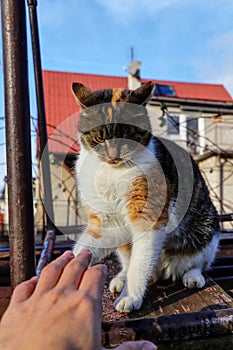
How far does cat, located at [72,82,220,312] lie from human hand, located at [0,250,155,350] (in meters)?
0.64

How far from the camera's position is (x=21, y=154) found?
757 mm

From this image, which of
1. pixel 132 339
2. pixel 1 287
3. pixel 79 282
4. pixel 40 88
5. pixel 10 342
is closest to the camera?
pixel 10 342

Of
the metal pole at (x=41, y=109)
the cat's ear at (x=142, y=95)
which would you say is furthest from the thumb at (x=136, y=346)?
the metal pole at (x=41, y=109)

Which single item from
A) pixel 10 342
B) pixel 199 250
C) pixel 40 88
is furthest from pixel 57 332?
pixel 40 88

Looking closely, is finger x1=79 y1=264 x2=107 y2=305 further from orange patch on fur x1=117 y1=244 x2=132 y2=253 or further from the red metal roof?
the red metal roof

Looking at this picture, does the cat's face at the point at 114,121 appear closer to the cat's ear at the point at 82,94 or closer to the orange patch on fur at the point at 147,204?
the cat's ear at the point at 82,94

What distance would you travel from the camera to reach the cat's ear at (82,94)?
4.63ft

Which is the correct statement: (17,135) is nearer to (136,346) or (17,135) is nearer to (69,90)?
(136,346)

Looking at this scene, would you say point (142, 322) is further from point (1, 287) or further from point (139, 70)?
point (139, 70)

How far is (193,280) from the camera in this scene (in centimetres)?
126

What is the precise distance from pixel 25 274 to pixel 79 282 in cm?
24

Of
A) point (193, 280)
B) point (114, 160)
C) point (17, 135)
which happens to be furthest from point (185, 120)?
point (17, 135)

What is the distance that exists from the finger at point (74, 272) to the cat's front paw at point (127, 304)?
1.58 feet

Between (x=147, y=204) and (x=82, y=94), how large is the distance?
0.57m
